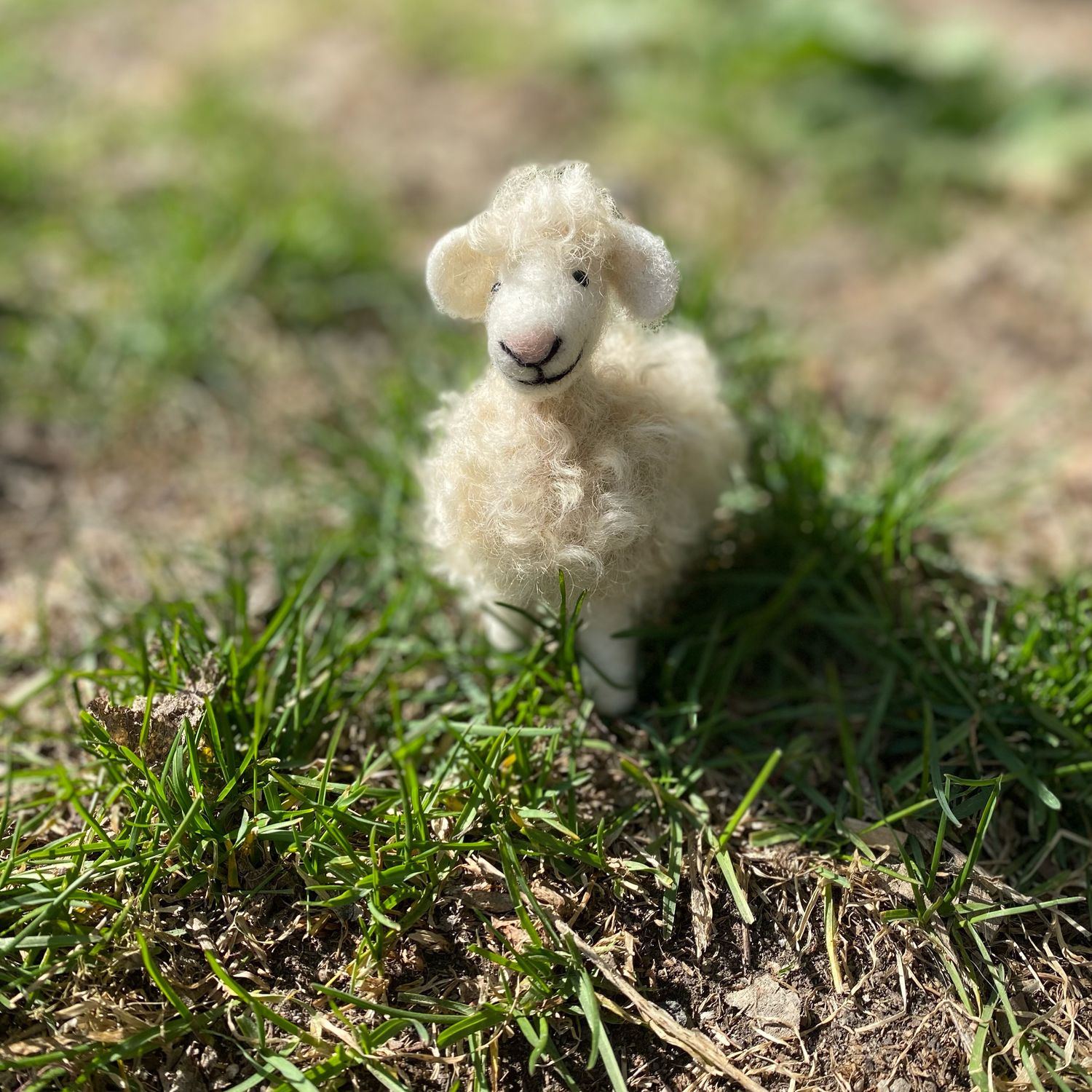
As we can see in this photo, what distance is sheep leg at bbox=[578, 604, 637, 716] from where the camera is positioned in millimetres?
2174

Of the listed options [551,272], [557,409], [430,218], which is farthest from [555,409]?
[430,218]

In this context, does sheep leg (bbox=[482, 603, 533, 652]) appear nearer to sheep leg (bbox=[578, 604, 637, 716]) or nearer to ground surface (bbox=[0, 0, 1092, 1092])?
ground surface (bbox=[0, 0, 1092, 1092])

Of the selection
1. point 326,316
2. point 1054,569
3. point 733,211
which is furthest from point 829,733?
point 733,211

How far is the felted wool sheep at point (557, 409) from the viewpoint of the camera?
5.76 feet

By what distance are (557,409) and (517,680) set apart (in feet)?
2.41

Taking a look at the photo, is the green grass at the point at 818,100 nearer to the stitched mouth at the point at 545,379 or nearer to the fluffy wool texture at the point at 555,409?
the fluffy wool texture at the point at 555,409

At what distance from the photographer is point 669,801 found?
2.11 m

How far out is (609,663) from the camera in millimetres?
2234

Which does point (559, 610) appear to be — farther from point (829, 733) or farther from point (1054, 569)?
point (1054, 569)

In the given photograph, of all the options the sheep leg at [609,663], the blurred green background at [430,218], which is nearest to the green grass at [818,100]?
the blurred green background at [430,218]

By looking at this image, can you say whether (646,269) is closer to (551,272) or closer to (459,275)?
(551,272)

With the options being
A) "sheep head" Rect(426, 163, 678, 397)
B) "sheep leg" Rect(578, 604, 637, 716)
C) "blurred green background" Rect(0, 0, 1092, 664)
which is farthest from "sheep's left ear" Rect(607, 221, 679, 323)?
"blurred green background" Rect(0, 0, 1092, 664)

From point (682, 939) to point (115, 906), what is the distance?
3.83 ft

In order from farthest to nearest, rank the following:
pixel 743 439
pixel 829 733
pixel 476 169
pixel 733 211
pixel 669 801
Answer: pixel 476 169 < pixel 733 211 < pixel 743 439 < pixel 829 733 < pixel 669 801
